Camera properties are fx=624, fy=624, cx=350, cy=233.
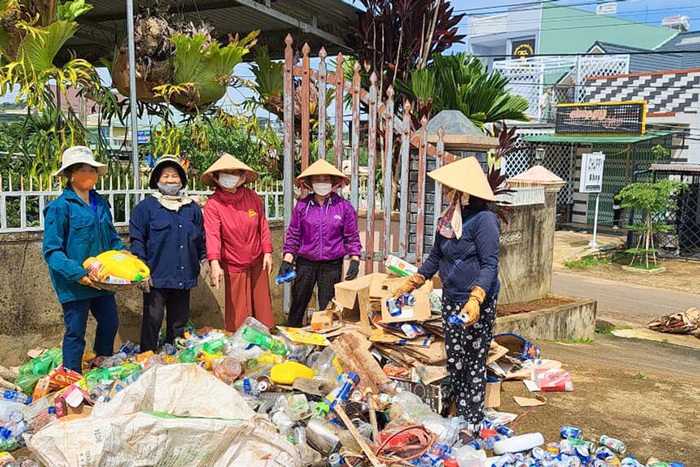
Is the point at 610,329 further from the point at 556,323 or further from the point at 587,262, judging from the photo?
the point at 587,262

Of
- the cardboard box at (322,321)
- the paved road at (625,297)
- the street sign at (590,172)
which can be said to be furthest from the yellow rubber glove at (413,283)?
the street sign at (590,172)

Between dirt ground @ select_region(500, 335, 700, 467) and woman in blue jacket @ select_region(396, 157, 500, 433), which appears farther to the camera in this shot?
dirt ground @ select_region(500, 335, 700, 467)

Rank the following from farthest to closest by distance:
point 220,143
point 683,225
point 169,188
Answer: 1. point 683,225
2. point 220,143
3. point 169,188

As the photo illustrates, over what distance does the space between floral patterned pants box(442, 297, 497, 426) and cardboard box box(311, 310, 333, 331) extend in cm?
126

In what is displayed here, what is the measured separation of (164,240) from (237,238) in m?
0.58

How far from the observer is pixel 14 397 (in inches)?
165

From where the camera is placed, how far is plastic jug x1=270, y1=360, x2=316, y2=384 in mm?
4129

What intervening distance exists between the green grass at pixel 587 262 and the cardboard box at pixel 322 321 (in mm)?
11860

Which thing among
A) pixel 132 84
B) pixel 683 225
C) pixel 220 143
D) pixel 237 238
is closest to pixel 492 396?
pixel 237 238

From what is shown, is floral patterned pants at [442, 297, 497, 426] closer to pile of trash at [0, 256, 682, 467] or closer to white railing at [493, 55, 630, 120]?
pile of trash at [0, 256, 682, 467]

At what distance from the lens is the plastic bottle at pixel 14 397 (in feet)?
13.6

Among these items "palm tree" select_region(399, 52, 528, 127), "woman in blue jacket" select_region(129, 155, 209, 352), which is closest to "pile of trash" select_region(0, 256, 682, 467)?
"woman in blue jacket" select_region(129, 155, 209, 352)

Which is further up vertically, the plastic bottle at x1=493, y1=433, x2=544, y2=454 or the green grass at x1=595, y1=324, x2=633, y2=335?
the plastic bottle at x1=493, y1=433, x2=544, y2=454

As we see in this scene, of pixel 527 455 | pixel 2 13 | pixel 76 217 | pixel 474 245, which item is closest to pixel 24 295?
pixel 76 217
